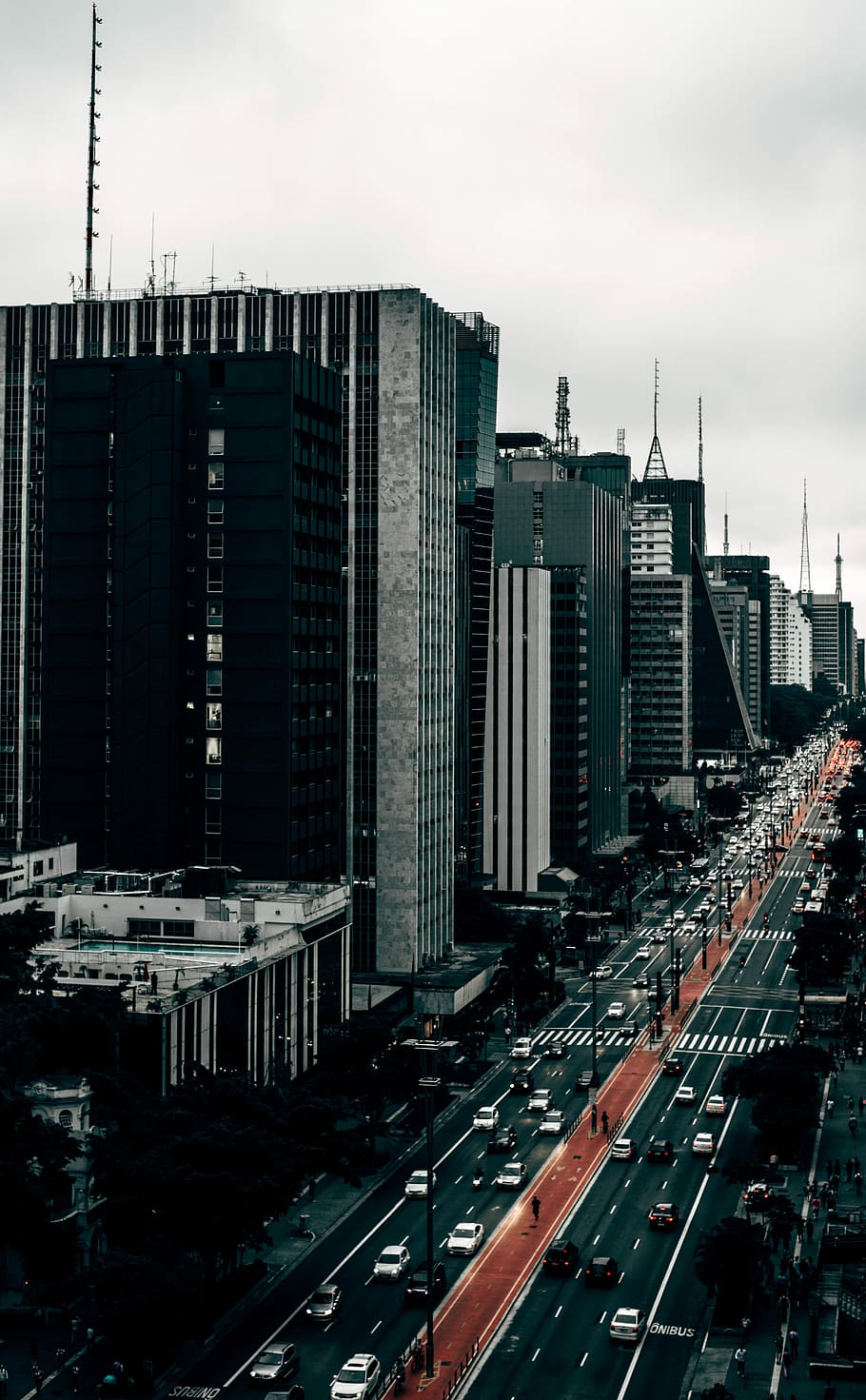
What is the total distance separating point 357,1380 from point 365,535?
10004cm

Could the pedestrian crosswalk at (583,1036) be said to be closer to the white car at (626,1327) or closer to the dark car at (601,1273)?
the dark car at (601,1273)

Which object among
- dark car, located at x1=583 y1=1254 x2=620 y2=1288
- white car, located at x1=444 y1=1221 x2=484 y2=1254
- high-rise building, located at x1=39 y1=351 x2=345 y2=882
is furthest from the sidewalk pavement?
high-rise building, located at x1=39 y1=351 x2=345 y2=882

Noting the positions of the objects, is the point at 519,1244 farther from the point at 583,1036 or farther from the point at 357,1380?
the point at 583,1036

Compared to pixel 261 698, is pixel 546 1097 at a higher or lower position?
lower

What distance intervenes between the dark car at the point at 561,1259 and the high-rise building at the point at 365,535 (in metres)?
71.9

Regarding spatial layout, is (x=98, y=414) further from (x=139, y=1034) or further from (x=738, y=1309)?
(x=738, y=1309)

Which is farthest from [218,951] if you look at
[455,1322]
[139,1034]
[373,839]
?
[373,839]

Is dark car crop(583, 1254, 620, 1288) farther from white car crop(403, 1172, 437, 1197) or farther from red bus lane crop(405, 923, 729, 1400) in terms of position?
white car crop(403, 1172, 437, 1197)

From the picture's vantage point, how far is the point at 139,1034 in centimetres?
10319

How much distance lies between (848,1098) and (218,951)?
170ft

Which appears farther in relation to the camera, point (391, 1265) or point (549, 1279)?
point (549, 1279)

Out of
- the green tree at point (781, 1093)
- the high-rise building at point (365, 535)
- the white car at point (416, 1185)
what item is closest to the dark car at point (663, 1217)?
the green tree at point (781, 1093)

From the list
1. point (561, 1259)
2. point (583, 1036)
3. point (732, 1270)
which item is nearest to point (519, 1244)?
point (561, 1259)

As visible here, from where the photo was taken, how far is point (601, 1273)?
93.2 metres
